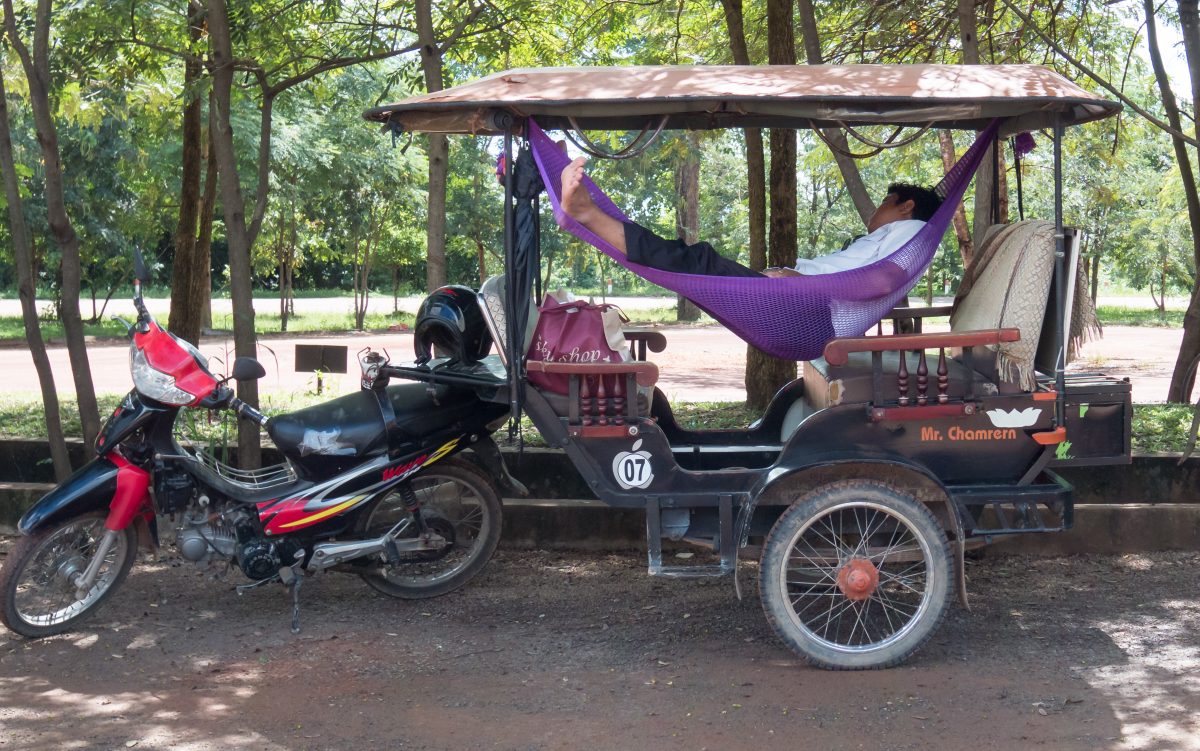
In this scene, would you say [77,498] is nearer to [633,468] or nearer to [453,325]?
[453,325]

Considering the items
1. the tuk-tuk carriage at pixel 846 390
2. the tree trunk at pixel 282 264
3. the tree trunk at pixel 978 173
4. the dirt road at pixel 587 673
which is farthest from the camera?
the tree trunk at pixel 282 264

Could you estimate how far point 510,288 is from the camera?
4496mm

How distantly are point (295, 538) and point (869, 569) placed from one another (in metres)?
2.37

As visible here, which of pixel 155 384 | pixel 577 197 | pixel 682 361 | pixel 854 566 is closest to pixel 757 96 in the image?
pixel 577 197

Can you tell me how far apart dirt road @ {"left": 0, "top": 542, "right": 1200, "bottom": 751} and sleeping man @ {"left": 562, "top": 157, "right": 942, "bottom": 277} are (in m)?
1.51

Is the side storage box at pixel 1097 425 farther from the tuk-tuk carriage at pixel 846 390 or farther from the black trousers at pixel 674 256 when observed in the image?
the black trousers at pixel 674 256

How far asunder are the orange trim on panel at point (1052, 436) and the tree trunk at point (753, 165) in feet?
13.0

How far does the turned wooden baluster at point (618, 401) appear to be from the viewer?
4.62 metres

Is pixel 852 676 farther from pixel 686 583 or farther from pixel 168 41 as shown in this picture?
pixel 168 41

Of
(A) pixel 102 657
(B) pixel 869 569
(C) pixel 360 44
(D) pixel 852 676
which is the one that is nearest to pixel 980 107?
(B) pixel 869 569

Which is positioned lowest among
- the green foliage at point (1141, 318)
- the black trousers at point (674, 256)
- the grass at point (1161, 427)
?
the green foliage at point (1141, 318)

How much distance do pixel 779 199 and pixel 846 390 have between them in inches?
163

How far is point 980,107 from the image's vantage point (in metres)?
4.39

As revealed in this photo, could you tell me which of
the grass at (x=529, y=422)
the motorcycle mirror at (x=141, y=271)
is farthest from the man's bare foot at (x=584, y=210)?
the grass at (x=529, y=422)
